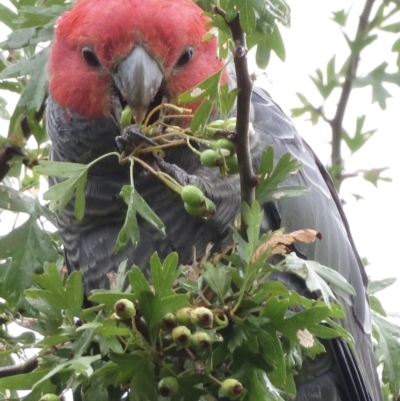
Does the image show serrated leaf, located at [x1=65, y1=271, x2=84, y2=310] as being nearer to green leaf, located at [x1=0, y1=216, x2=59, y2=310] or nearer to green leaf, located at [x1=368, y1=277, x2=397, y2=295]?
green leaf, located at [x1=0, y1=216, x2=59, y2=310]

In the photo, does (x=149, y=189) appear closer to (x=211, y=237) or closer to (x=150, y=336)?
(x=211, y=237)

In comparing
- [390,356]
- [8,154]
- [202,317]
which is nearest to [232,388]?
[202,317]

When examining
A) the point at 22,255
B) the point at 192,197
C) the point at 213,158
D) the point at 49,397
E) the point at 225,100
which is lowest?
the point at 22,255

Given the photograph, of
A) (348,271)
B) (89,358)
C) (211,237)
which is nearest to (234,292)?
(89,358)

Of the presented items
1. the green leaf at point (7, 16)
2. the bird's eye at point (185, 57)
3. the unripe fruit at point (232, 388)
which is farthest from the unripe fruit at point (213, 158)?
the green leaf at point (7, 16)

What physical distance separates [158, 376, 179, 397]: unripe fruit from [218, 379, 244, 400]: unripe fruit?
0.44 ft

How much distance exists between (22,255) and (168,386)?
3.72ft

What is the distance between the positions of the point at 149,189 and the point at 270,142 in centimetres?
60

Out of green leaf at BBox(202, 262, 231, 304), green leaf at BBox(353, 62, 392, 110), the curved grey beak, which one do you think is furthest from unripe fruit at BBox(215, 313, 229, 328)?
green leaf at BBox(353, 62, 392, 110)

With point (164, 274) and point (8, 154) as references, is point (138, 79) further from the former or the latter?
point (164, 274)

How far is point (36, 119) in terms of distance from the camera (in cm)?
318

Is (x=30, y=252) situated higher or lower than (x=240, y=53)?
lower

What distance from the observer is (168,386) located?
1738 mm

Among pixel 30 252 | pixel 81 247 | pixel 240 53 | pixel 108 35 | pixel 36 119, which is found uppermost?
pixel 240 53
